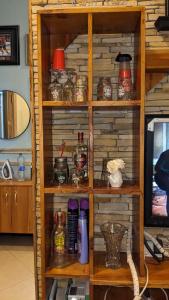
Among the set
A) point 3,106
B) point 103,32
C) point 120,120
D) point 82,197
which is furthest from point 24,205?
point 103,32

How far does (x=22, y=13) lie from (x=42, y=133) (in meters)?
2.45

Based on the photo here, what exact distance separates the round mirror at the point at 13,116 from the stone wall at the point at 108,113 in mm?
1967

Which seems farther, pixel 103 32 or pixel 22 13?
pixel 22 13

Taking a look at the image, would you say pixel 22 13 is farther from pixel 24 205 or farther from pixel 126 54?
pixel 126 54

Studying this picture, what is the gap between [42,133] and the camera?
1316mm

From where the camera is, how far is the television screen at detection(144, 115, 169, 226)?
4.74 ft

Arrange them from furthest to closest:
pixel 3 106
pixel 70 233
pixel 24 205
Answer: pixel 3 106
pixel 24 205
pixel 70 233

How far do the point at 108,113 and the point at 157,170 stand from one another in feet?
1.17

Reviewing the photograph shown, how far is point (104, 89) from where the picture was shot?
1397 millimetres

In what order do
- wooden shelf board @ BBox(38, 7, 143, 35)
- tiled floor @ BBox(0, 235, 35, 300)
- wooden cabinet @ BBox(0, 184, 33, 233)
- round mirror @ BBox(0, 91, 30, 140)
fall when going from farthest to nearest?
1. round mirror @ BBox(0, 91, 30, 140)
2. wooden cabinet @ BBox(0, 184, 33, 233)
3. tiled floor @ BBox(0, 235, 35, 300)
4. wooden shelf board @ BBox(38, 7, 143, 35)

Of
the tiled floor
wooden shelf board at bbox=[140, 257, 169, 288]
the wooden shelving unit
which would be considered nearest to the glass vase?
wooden shelf board at bbox=[140, 257, 169, 288]

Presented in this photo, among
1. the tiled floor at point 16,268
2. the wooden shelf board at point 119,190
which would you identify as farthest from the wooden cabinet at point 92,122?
the tiled floor at point 16,268

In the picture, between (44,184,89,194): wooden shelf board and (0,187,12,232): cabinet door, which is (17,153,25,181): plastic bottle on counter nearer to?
(0,187,12,232): cabinet door

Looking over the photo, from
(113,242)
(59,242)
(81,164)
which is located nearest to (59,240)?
(59,242)
